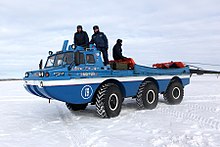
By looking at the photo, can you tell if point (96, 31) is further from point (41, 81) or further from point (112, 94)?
point (41, 81)

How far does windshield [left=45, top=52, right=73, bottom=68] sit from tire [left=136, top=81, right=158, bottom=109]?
9.58ft

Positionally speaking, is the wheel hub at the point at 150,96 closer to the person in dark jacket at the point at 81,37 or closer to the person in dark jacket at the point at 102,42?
the person in dark jacket at the point at 102,42

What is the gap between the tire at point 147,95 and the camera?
9.59 metres

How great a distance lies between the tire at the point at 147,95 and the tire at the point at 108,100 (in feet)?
4.22

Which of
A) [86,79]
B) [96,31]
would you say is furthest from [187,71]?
[86,79]

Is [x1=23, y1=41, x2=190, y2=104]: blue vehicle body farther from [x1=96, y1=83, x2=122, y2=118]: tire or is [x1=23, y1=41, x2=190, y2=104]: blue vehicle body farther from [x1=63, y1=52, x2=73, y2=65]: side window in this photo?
[x1=96, y1=83, x2=122, y2=118]: tire

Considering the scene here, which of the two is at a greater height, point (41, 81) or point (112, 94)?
point (41, 81)

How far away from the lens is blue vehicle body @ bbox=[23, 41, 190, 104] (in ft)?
23.4

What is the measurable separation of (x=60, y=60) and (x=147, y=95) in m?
3.46

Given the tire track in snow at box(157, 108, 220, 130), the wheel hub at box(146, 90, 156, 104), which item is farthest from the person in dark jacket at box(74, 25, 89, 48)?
the tire track in snow at box(157, 108, 220, 130)

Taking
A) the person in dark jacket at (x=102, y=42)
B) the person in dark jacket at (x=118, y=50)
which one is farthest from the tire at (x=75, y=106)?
the person in dark jacket at (x=118, y=50)

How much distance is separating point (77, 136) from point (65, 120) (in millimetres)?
2151

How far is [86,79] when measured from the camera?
7758 millimetres

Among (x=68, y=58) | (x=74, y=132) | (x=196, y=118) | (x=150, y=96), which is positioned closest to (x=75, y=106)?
(x=68, y=58)
